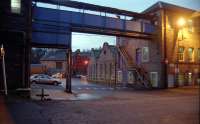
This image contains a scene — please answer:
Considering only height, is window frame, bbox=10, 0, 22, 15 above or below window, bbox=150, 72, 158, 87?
above

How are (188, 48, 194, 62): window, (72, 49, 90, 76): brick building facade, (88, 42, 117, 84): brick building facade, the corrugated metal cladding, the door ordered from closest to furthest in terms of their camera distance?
the corrugated metal cladding < (188, 48, 194, 62): window < the door < (88, 42, 117, 84): brick building facade < (72, 49, 90, 76): brick building facade

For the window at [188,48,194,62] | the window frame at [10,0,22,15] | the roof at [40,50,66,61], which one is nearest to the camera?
the window frame at [10,0,22,15]

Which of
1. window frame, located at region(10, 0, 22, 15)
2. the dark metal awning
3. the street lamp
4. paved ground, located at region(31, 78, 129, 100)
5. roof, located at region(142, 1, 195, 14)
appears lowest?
paved ground, located at region(31, 78, 129, 100)

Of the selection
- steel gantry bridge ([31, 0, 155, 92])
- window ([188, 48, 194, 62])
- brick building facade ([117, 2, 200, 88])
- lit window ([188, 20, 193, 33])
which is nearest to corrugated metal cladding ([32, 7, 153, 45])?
steel gantry bridge ([31, 0, 155, 92])

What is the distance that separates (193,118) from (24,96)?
12120 millimetres

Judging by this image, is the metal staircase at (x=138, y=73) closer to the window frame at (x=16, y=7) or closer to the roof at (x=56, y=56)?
the window frame at (x=16, y=7)

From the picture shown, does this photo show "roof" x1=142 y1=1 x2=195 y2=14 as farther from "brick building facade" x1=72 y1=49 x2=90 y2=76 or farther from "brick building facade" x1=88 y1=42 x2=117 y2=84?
"brick building facade" x1=72 y1=49 x2=90 y2=76

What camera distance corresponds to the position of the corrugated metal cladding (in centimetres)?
2538

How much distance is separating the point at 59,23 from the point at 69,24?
41.7 inches

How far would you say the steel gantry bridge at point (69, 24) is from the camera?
25.5 m

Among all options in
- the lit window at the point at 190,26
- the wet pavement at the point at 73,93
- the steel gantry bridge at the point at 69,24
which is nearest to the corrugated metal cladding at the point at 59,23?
the steel gantry bridge at the point at 69,24

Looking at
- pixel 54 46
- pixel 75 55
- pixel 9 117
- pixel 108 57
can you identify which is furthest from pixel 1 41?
pixel 75 55

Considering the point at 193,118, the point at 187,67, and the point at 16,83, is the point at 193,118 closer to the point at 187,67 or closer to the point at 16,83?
the point at 16,83

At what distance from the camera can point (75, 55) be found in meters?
81.4
